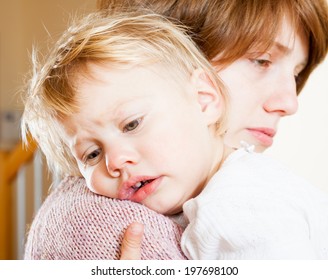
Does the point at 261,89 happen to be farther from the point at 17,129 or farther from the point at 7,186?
the point at 17,129

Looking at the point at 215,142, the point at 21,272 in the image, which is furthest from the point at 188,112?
the point at 21,272

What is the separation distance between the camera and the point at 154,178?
62 centimetres


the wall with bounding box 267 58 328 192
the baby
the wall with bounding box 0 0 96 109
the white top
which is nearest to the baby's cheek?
the baby

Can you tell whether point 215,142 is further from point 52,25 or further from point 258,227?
point 52,25

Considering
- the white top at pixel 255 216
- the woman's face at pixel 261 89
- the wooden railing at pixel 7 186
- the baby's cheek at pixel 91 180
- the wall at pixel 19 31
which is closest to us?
the white top at pixel 255 216

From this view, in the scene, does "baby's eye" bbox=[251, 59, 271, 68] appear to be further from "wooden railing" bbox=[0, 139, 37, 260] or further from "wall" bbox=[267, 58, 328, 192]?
"wooden railing" bbox=[0, 139, 37, 260]

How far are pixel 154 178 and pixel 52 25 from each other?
1.18m

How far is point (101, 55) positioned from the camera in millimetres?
627

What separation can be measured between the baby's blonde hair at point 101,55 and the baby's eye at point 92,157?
0.05m

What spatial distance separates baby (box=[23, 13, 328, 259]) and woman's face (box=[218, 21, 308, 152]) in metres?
0.07

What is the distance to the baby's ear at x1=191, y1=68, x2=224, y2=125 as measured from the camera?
0.67 m

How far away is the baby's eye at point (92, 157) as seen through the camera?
26.0 inches

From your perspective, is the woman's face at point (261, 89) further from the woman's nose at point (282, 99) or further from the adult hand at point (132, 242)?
the adult hand at point (132, 242)

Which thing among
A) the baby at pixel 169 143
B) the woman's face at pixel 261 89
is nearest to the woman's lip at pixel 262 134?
the woman's face at pixel 261 89
